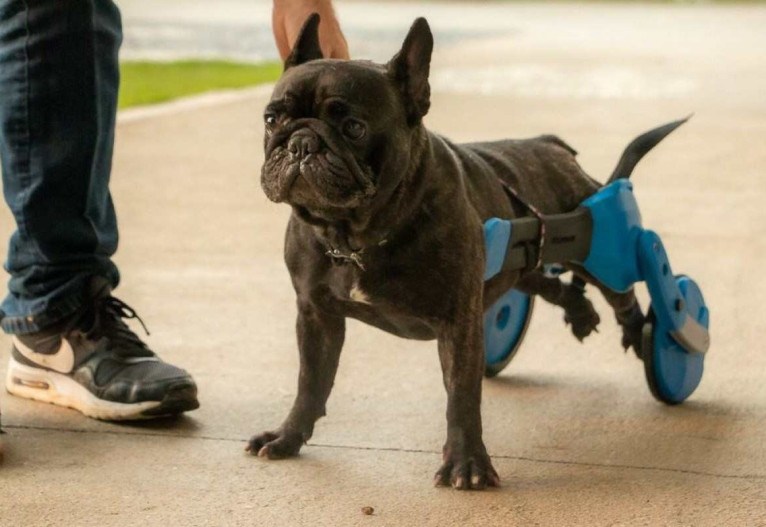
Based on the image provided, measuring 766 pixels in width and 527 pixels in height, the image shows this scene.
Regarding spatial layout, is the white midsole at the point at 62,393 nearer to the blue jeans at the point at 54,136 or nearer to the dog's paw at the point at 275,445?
the blue jeans at the point at 54,136

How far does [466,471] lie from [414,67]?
0.83 m

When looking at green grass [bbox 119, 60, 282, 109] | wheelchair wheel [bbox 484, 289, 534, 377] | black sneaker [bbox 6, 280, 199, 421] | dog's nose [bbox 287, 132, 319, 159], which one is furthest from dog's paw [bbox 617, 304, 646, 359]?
green grass [bbox 119, 60, 282, 109]

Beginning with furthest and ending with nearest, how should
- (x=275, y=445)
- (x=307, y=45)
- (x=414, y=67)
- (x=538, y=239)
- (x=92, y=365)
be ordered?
1. (x=92, y=365)
2. (x=538, y=239)
3. (x=275, y=445)
4. (x=307, y=45)
5. (x=414, y=67)

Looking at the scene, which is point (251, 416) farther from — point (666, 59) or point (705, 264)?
point (666, 59)

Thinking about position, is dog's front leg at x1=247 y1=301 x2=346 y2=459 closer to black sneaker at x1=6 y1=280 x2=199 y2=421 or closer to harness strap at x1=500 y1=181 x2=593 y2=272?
black sneaker at x1=6 y1=280 x2=199 y2=421

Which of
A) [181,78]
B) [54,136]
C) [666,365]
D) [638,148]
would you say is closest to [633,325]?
[666,365]

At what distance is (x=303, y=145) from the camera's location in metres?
2.71

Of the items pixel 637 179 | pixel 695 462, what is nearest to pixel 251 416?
pixel 695 462

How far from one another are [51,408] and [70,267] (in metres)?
0.35

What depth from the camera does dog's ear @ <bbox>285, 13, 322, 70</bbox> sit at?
295 cm

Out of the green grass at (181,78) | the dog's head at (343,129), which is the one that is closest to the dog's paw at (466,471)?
the dog's head at (343,129)

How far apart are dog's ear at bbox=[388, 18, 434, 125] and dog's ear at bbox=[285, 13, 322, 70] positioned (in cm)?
21

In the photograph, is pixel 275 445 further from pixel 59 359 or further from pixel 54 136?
pixel 54 136

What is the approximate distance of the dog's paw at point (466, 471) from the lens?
2.92m
